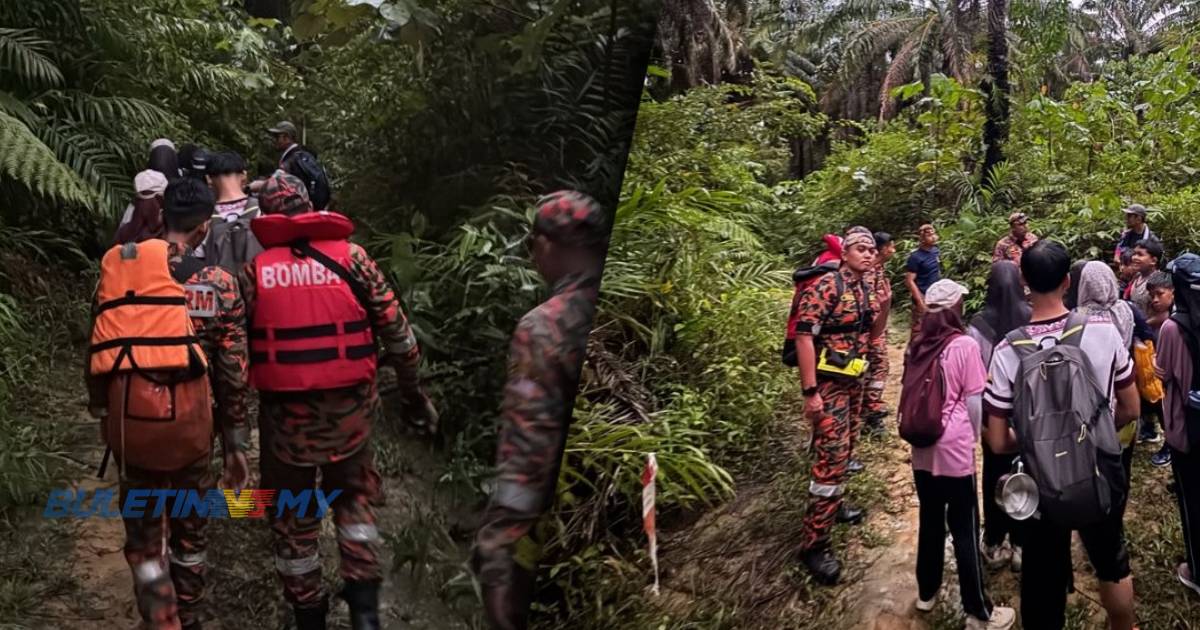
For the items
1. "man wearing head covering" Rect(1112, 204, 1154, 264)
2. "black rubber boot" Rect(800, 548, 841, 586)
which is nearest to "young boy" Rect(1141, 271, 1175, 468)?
"man wearing head covering" Rect(1112, 204, 1154, 264)

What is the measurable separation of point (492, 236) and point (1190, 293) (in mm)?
2751

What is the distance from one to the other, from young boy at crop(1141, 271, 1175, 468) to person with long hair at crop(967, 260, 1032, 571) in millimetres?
592

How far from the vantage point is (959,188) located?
2676 millimetres

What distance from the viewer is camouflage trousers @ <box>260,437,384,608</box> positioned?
2.92 ft

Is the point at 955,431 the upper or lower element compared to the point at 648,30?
lower

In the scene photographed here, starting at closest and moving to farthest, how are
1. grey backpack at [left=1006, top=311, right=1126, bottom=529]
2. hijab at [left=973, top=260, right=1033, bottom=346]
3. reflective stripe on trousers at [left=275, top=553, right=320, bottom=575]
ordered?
reflective stripe on trousers at [left=275, top=553, right=320, bottom=575] < grey backpack at [left=1006, top=311, right=1126, bottom=529] < hijab at [left=973, top=260, right=1033, bottom=346]

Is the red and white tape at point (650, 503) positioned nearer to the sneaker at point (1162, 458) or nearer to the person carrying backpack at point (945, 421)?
the person carrying backpack at point (945, 421)

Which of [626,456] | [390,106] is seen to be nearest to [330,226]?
[390,106]

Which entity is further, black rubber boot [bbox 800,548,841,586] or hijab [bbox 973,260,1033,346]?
hijab [bbox 973,260,1033,346]

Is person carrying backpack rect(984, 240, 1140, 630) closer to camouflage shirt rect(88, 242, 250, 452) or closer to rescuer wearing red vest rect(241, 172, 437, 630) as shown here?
rescuer wearing red vest rect(241, 172, 437, 630)

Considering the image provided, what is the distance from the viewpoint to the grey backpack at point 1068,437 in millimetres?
2176

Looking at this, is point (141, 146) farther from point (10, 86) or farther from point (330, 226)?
point (330, 226)

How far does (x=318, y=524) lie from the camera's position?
2.93 feet

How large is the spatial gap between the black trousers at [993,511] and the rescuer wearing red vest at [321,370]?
2323mm
